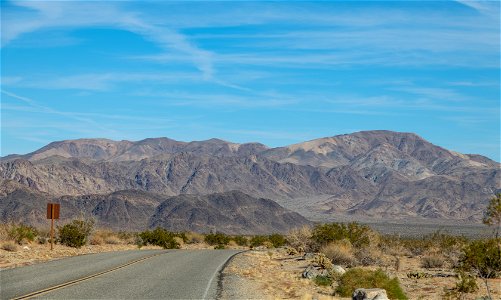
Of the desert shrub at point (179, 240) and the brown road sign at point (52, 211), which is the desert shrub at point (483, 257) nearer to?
the brown road sign at point (52, 211)

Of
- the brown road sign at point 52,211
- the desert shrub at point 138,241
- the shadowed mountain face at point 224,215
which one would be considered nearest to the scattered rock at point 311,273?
the brown road sign at point 52,211

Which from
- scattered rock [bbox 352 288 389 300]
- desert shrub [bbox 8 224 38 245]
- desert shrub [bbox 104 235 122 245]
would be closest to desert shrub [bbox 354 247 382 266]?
scattered rock [bbox 352 288 389 300]

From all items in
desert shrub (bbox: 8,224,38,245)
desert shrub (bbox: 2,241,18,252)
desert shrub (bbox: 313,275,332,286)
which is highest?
desert shrub (bbox: 8,224,38,245)

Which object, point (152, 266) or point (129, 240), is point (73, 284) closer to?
point (152, 266)

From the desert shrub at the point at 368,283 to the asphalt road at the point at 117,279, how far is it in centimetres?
391

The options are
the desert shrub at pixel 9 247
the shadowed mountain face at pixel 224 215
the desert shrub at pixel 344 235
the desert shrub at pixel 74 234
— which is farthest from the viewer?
the shadowed mountain face at pixel 224 215

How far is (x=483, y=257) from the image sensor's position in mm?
20719

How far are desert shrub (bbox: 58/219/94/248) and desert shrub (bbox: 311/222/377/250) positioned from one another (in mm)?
13493

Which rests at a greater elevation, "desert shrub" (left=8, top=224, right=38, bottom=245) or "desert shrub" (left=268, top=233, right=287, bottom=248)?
"desert shrub" (left=8, top=224, right=38, bottom=245)

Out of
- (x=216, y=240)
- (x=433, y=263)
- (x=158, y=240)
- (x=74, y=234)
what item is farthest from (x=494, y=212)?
(x=216, y=240)

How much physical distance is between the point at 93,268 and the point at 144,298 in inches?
285

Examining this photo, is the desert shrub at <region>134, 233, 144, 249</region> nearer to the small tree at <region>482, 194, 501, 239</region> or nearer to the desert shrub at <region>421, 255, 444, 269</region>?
the desert shrub at <region>421, 255, 444, 269</region>

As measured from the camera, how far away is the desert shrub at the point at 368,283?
58.3ft

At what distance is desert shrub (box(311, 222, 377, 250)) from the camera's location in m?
35.2
